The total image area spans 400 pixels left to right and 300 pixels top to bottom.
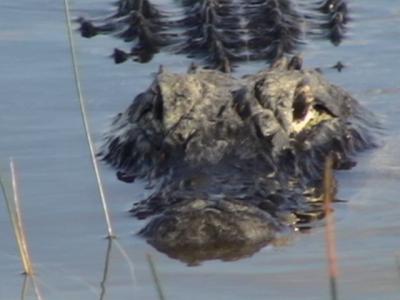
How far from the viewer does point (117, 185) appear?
638 centimetres

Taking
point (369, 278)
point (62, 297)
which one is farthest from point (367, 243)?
point (62, 297)

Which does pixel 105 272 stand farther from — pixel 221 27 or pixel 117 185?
pixel 221 27

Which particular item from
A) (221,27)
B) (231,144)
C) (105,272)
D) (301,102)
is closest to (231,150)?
(231,144)

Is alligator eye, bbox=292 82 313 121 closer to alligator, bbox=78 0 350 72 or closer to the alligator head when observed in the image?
the alligator head

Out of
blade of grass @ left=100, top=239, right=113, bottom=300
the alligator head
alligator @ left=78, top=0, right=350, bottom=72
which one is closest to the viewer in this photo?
blade of grass @ left=100, top=239, right=113, bottom=300

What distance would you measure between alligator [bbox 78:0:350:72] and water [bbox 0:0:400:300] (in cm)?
12

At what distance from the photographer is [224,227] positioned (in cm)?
540

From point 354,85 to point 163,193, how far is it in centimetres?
240

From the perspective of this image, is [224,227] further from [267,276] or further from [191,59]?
[191,59]

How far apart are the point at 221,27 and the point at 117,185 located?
8.06 ft

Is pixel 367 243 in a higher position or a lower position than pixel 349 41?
higher

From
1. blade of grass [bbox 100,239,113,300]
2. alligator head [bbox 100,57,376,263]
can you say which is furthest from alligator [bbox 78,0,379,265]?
blade of grass [bbox 100,239,113,300]

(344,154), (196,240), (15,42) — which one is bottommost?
(15,42)

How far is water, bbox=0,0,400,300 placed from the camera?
Answer: 202 inches
